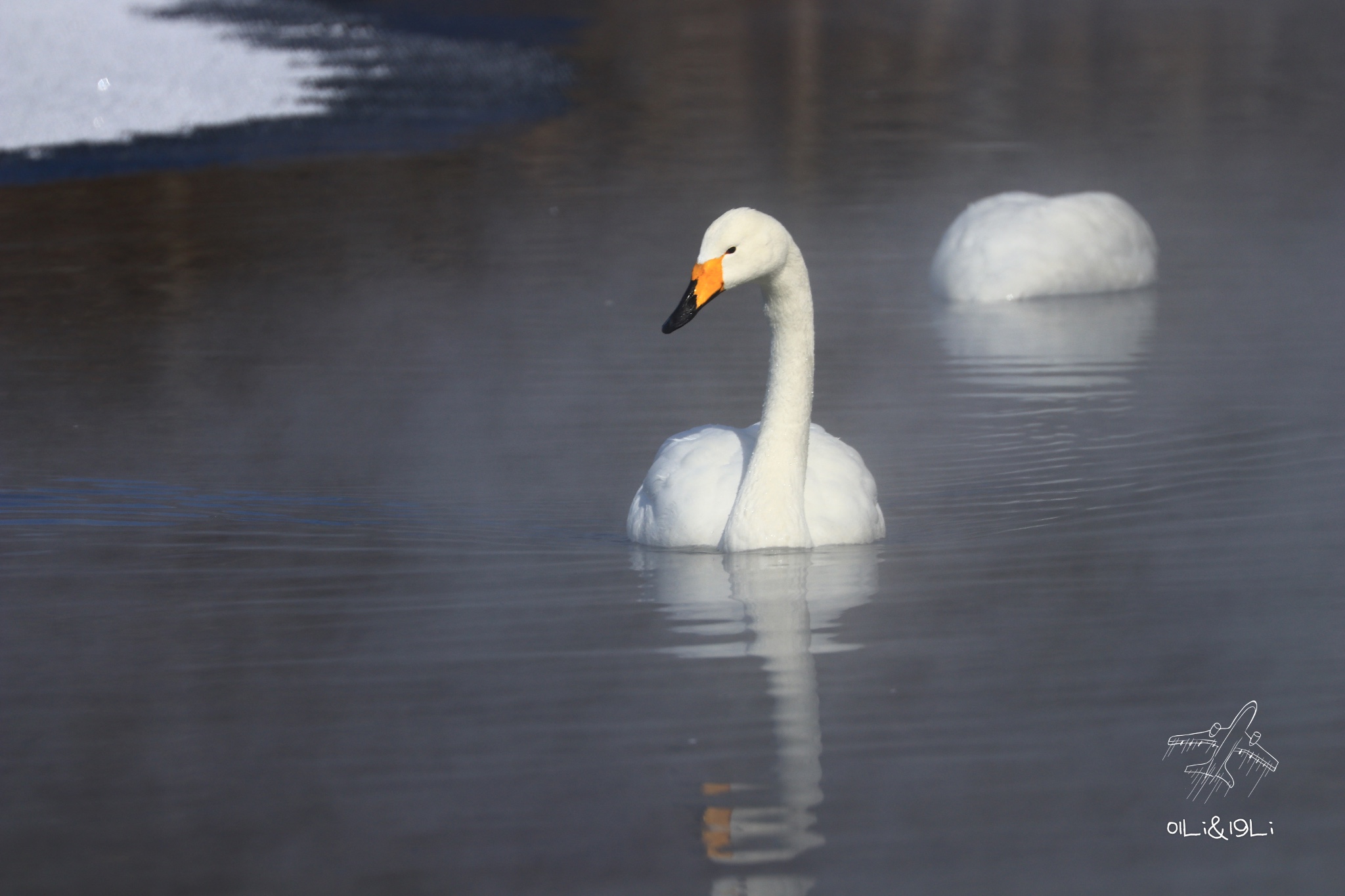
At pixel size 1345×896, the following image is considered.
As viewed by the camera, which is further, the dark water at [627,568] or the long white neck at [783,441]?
the long white neck at [783,441]

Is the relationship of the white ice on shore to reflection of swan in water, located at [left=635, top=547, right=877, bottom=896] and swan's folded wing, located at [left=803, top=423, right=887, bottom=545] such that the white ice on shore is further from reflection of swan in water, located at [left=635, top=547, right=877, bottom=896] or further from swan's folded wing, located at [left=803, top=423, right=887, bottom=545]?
reflection of swan in water, located at [left=635, top=547, right=877, bottom=896]

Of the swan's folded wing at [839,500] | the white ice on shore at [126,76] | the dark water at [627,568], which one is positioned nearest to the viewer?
the dark water at [627,568]

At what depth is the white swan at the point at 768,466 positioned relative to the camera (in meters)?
7.04

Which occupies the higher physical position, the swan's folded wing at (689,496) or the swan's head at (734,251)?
the swan's head at (734,251)

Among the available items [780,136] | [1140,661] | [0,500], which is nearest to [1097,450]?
[1140,661]

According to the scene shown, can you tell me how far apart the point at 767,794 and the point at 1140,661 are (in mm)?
1512

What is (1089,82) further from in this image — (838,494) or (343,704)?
(343,704)

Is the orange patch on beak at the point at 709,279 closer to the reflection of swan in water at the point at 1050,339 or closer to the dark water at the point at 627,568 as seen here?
the dark water at the point at 627,568

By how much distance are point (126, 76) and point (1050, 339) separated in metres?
14.7

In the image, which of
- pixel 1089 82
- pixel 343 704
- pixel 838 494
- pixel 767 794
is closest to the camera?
pixel 767 794

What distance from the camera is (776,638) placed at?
6.30 meters

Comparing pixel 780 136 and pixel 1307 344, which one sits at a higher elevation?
pixel 1307 344

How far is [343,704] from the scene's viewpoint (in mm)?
5879

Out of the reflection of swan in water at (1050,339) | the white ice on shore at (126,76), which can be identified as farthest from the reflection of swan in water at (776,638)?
the white ice on shore at (126,76)
